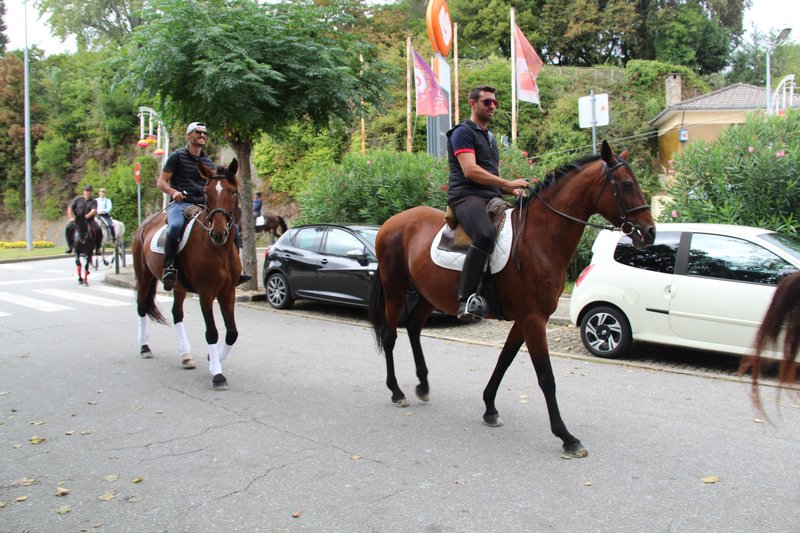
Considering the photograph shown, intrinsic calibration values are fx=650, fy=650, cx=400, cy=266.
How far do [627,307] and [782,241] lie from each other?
1.94 meters

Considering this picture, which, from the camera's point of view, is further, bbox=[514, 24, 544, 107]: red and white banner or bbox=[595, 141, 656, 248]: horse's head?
bbox=[514, 24, 544, 107]: red and white banner

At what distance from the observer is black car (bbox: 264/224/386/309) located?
1145cm

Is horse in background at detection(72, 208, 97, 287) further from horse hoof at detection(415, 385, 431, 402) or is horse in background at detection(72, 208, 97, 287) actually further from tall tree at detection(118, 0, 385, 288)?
horse hoof at detection(415, 385, 431, 402)

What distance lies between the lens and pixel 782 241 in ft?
25.6

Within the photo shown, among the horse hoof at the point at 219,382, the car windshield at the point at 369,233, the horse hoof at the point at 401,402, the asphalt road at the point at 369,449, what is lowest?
the asphalt road at the point at 369,449

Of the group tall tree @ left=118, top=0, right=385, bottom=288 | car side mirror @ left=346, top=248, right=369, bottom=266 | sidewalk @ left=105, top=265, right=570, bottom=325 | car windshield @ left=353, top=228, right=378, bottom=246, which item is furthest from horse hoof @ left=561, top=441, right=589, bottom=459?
tall tree @ left=118, top=0, right=385, bottom=288

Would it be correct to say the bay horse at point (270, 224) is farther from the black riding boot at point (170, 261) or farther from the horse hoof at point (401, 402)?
the horse hoof at point (401, 402)

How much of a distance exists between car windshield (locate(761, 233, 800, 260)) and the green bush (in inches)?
102

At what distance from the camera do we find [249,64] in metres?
11.9

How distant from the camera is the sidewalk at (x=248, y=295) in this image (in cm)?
1127

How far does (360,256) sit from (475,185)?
19.6 ft

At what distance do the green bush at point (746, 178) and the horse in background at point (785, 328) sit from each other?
812 cm

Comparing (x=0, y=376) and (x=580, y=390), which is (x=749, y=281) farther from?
(x=0, y=376)

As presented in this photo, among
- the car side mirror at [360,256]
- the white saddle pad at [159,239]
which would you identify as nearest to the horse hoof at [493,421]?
the white saddle pad at [159,239]
